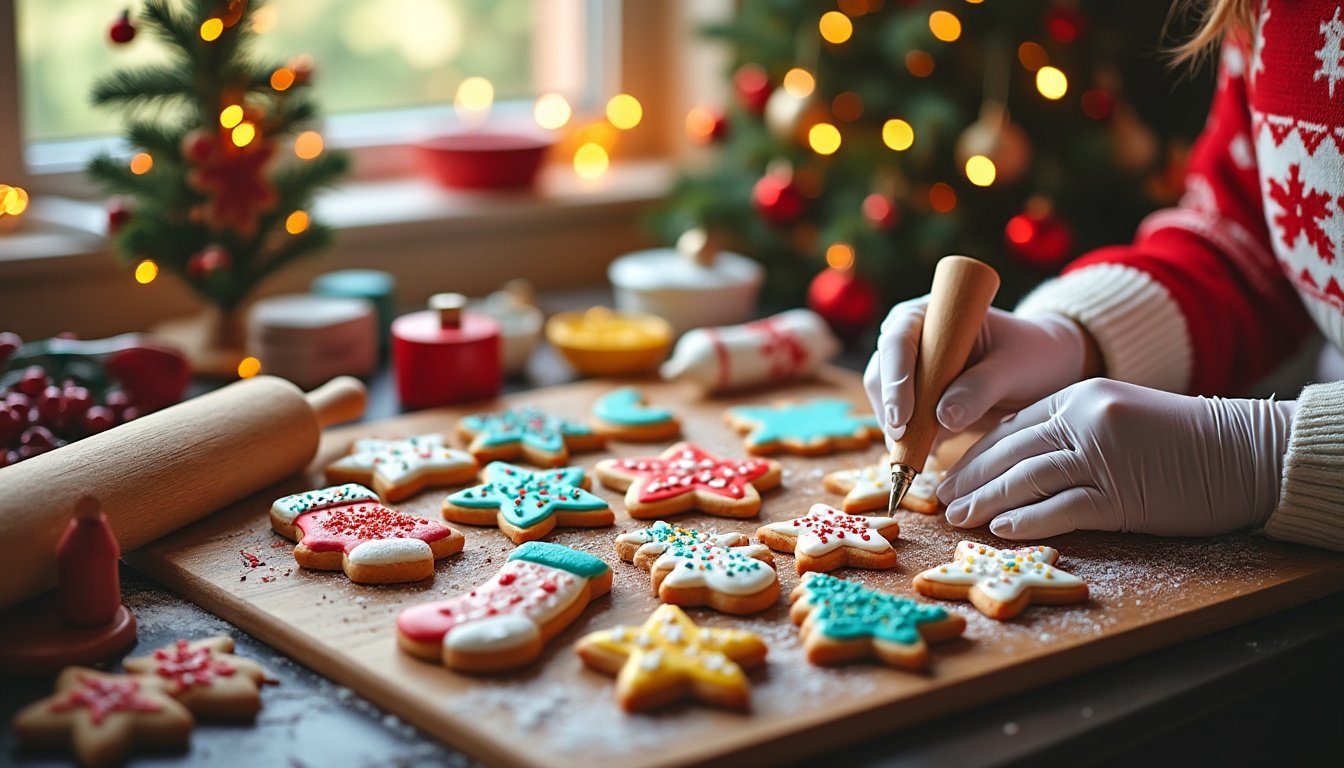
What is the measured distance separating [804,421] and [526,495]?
1.16 feet

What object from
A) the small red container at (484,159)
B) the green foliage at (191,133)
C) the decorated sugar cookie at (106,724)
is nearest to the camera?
the decorated sugar cookie at (106,724)

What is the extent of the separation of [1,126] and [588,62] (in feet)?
3.16

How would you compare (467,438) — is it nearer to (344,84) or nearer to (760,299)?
(760,299)

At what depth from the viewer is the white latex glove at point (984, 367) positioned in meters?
1.11

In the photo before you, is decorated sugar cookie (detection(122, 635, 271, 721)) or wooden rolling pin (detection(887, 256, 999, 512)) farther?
wooden rolling pin (detection(887, 256, 999, 512))

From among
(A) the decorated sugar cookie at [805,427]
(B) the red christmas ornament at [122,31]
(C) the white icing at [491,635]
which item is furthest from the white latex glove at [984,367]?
(B) the red christmas ornament at [122,31]

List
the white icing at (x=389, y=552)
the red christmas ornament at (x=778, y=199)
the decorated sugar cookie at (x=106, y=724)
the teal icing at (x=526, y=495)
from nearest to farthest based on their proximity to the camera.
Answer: the decorated sugar cookie at (x=106, y=724)
the white icing at (x=389, y=552)
the teal icing at (x=526, y=495)
the red christmas ornament at (x=778, y=199)

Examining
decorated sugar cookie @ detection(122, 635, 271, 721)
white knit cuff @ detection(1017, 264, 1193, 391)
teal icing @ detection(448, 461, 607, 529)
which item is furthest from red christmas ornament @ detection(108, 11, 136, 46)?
white knit cuff @ detection(1017, 264, 1193, 391)

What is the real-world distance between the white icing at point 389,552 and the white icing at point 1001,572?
40 centimetres

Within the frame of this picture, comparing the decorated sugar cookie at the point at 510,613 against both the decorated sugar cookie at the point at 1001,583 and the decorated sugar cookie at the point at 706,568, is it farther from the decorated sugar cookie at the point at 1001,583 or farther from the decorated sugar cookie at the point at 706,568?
the decorated sugar cookie at the point at 1001,583

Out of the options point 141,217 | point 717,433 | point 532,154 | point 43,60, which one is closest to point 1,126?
point 43,60

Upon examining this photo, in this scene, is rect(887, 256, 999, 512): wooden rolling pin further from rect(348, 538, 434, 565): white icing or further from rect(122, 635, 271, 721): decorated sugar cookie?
rect(122, 635, 271, 721): decorated sugar cookie

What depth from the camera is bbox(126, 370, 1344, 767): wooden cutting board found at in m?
0.80

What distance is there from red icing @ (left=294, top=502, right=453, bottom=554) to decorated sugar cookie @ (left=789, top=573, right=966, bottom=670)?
0.32 metres
